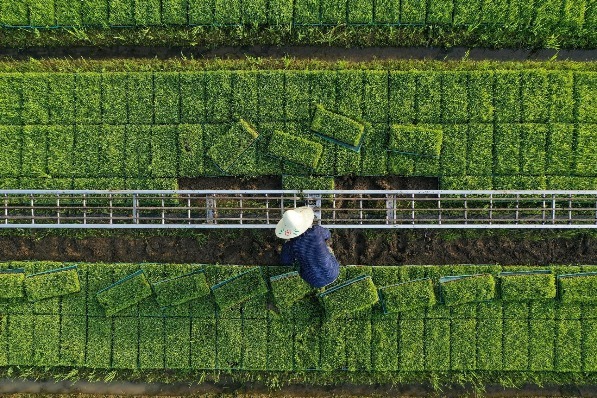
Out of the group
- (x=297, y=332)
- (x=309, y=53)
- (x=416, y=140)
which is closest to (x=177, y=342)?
(x=297, y=332)

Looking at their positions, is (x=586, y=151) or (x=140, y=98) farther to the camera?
(x=140, y=98)

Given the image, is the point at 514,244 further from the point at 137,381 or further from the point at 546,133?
the point at 137,381

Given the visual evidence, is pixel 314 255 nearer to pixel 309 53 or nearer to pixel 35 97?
pixel 309 53

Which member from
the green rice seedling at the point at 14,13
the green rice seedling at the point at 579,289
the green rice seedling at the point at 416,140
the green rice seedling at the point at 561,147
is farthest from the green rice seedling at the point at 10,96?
the green rice seedling at the point at 579,289

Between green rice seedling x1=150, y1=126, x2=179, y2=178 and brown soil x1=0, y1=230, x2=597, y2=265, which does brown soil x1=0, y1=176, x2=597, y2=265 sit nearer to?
brown soil x1=0, y1=230, x2=597, y2=265

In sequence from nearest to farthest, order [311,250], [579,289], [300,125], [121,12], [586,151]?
[311,250]
[579,289]
[586,151]
[300,125]
[121,12]

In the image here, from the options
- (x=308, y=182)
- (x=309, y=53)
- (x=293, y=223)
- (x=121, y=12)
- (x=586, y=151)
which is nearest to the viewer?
(x=293, y=223)
